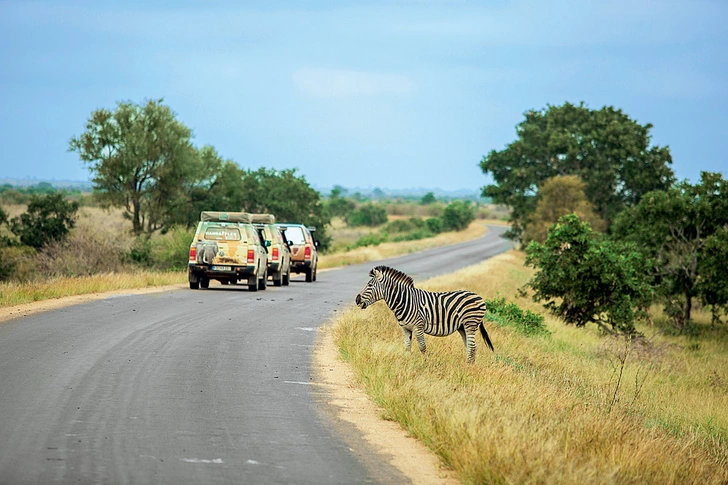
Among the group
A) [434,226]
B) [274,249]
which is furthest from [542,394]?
[434,226]

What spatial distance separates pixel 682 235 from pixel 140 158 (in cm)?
2754

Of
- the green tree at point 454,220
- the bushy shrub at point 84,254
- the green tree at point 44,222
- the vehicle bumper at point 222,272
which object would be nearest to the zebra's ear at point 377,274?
the vehicle bumper at point 222,272

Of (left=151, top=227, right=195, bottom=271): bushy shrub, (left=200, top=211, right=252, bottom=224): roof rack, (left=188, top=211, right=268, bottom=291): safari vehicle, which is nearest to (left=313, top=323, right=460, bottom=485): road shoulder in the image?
(left=188, top=211, right=268, bottom=291): safari vehicle

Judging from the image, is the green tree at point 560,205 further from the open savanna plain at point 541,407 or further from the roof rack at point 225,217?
the open savanna plain at point 541,407

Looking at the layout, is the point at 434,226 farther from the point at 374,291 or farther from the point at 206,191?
the point at 374,291

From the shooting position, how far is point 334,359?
48.9 feet

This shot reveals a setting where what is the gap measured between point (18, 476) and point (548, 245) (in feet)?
81.1

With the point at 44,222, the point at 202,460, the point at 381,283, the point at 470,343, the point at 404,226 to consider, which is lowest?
the point at 202,460

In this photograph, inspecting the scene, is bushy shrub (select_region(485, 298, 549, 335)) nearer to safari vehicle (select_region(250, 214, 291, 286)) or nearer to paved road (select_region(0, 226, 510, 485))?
paved road (select_region(0, 226, 510, 485))

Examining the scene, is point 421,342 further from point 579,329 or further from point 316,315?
point 579,329

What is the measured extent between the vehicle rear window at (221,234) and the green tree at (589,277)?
944cm

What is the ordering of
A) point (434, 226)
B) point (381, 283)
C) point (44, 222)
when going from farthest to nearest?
1. point (434, 226)
2. point (44, 222)
3. point (381, 283)

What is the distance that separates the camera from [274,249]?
32.5m

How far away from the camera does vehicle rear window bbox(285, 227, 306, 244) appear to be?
36781 millimetres
